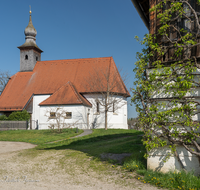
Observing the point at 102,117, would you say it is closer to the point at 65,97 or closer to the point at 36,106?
the point at 65,97

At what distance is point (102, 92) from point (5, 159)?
1881 cm

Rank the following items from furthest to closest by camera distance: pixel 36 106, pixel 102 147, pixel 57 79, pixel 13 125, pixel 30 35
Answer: pixel 30 35 < pixel 57 79 < pixel 36 106 < pixel 13 125 < pixel 102 147

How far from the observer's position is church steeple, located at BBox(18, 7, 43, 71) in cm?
3266

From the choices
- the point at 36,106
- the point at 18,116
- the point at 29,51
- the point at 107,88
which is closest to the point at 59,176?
the point at 107,88

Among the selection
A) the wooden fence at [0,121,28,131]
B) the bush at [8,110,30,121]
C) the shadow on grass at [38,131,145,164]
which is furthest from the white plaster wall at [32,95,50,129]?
the shadow on grass at [38,131,145,164]

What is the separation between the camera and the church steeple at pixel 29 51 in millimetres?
32656

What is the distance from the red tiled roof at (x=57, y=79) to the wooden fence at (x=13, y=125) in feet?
10.1

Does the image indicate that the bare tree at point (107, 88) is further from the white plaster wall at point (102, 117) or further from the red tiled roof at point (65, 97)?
the red tiled roof at point (65, 97)

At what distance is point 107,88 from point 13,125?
11.8 meters

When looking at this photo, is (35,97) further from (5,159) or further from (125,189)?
(125,189)

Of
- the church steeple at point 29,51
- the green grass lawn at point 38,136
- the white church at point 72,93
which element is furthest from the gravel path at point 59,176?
the church steeple at point 29,51

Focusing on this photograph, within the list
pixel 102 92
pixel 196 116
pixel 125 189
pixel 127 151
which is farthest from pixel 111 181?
pixel 102 92

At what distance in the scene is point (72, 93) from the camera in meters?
25.9

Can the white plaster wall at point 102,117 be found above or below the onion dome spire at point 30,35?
below
